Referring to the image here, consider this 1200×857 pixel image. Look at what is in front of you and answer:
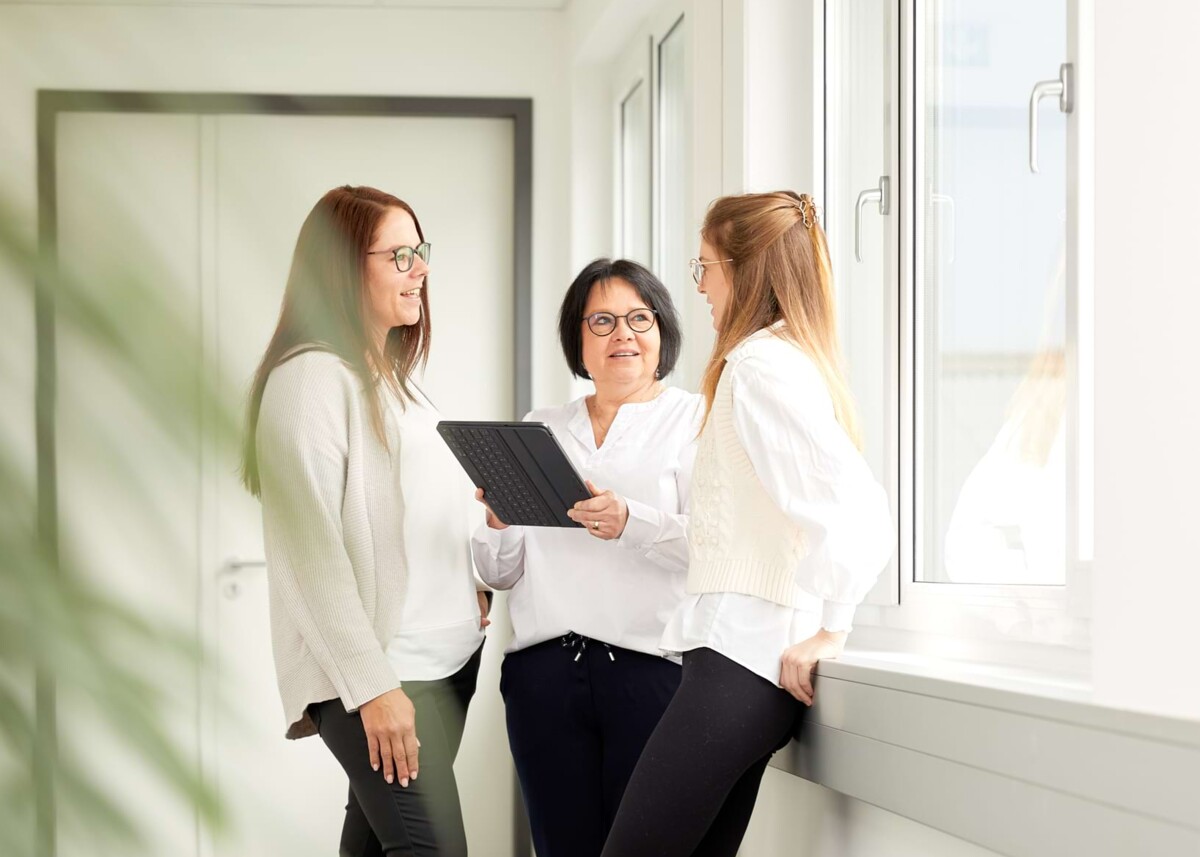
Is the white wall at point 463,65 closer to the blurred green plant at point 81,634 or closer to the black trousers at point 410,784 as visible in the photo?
the black trousers at point 410,784

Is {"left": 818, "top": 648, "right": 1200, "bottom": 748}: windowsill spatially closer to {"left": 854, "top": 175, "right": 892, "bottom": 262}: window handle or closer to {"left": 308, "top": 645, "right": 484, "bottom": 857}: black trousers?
{"left": 308, "top": 645, "right": 484, "bottom": 857}: black trousers

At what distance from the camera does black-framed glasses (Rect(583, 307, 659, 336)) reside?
2186 mm

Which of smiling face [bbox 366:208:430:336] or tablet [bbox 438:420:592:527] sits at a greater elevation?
smiling face [bbox 366:208:430:336]

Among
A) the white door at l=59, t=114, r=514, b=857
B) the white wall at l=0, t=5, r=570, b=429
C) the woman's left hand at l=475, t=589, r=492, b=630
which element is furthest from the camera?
the white wall at l=0, t=5, r=570, b=429

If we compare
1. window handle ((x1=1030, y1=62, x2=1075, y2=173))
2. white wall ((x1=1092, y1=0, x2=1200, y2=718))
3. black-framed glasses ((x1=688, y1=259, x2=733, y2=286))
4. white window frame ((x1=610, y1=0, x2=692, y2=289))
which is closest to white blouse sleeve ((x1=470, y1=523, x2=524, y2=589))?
black-framed glasses ((x1=688, y1=259, x2=733, y2=286))

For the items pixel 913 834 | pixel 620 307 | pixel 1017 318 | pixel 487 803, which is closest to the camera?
pixel 913 834

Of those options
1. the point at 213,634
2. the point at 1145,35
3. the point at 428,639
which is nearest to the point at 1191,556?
the point at 1145,35

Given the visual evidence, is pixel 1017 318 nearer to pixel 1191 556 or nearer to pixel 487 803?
pixel 1191 556

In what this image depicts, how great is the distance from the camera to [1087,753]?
104 cm

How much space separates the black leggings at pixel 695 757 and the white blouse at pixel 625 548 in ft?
1.56

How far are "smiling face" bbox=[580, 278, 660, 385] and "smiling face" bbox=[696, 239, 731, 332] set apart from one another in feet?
1.63

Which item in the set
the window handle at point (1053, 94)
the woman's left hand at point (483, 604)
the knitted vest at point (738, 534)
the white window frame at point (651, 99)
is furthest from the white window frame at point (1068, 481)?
the white window frame at point (651, 99)

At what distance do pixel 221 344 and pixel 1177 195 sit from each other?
0.97 metres

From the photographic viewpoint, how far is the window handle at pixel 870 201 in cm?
196
